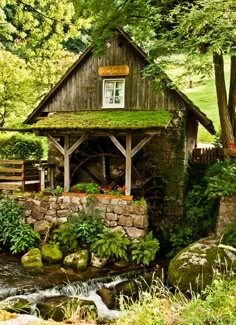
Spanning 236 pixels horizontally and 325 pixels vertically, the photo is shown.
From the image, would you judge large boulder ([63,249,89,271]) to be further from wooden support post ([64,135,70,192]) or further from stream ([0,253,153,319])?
wooden support post ([64,135,70,192])

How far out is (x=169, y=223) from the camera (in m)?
12.0

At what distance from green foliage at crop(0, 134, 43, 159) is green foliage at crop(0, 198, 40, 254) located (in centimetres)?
454

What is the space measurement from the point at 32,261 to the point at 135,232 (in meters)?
3.13

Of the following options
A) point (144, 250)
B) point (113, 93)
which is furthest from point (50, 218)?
point (113, 93)

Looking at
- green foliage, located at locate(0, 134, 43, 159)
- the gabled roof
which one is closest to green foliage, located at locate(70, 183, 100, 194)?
the gabled roof

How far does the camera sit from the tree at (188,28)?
7.23 m

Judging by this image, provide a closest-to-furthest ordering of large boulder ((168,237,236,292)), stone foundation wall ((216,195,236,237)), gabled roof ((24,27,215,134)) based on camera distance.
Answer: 1. large boulder ((168,237,236,292))
2. stone foundation wall ((216,195,236,237))
3. gabled roof ((24,27,215,134))

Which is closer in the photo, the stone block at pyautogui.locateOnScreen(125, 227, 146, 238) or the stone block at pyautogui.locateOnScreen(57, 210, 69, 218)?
the stone block at pyautogui.locateOnScreen(125, 227, 146, 238)

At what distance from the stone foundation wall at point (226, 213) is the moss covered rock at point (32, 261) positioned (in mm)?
4872

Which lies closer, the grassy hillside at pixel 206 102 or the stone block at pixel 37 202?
the stone block at pixel 37 202

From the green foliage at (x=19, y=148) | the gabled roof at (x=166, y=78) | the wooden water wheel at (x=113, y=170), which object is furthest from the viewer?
the green foliage at (x=19, y=148)

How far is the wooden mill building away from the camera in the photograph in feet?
37.5

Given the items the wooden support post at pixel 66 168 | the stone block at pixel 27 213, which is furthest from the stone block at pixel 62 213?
the stone block at pixel 27 213

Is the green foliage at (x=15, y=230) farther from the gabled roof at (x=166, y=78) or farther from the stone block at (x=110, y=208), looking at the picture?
the gabled roof at (x=166, y=78)
